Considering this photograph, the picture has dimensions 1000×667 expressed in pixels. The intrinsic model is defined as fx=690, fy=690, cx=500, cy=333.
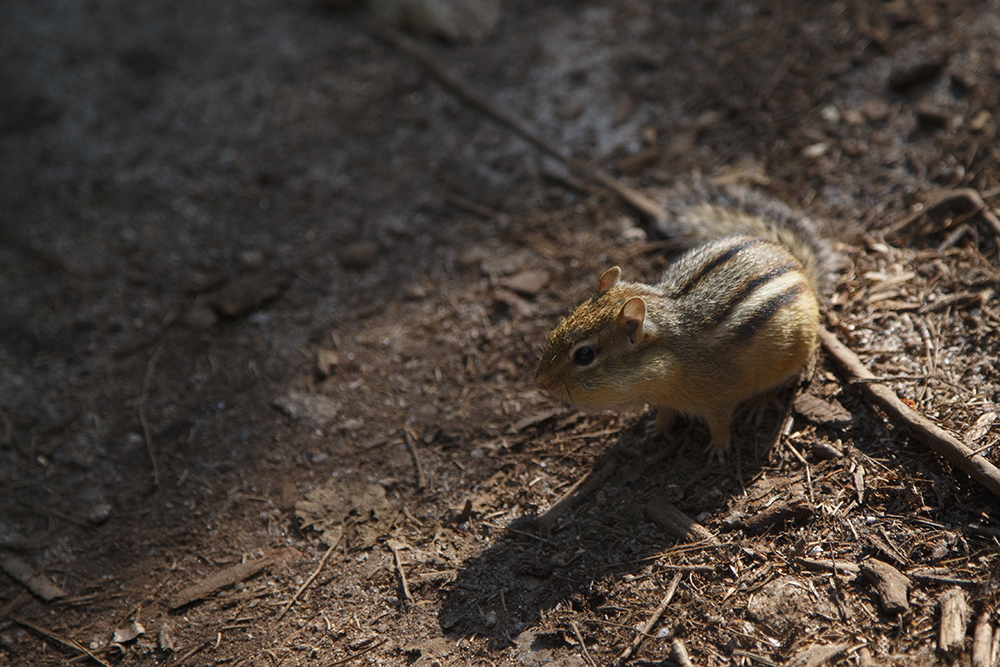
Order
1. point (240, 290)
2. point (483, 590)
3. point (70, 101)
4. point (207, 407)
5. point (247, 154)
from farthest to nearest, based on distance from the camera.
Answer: point (70, 101)
point (247, 154)
point (240, 290)
point (207, 407)
point (483, 590)

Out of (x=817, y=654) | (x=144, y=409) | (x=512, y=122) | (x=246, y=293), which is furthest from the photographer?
(x=512, y=122)

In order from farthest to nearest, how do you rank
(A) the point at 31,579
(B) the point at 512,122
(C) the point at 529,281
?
(B) the point at 512,122
(C) the point at 529,281
(A) the point at 31,579

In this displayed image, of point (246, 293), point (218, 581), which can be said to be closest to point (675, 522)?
point (218, 581)

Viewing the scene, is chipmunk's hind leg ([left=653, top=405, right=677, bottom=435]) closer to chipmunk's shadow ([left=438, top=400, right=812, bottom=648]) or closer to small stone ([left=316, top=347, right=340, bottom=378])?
chipmunk's shadow ([left=438, top=400, right=812, bottom=648])

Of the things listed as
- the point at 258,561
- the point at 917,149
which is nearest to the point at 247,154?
the point at 258,561

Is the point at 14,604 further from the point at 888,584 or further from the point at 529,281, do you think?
the point at 888,584

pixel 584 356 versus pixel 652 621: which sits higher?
pixel 584 356

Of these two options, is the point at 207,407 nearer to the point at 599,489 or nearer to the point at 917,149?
the point at 599,489
